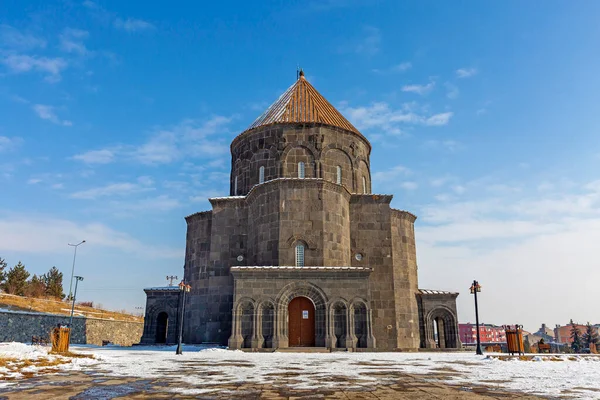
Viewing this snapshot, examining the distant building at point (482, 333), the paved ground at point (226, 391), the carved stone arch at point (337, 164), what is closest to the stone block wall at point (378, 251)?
the carved stone arch at point (337, 164)

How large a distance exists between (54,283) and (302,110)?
4927 cm

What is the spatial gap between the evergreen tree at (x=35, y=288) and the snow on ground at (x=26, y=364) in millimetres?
46570

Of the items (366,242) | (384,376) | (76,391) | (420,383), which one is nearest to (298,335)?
(366,242)

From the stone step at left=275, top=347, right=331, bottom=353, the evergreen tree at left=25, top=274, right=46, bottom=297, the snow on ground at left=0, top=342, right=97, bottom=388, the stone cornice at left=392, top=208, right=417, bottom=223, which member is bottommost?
the stone step at left=275, top=347, right=331, bottom=353

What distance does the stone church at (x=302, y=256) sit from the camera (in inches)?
928

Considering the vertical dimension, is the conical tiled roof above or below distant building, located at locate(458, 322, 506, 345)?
above

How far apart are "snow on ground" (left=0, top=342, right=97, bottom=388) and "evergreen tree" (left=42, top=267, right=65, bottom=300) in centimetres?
4991

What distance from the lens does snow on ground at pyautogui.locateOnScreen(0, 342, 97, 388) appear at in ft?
34.3

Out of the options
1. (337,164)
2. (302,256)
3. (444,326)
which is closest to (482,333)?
(444,326)

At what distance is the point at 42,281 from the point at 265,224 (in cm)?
5116

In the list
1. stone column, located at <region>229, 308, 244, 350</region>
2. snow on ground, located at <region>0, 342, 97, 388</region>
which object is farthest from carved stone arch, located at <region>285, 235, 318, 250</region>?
snow on ground, located at <region>0, 342, 97, 388</region>

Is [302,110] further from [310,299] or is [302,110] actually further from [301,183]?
[310,299]

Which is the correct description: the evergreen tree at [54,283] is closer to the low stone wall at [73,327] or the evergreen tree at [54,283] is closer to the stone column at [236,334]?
the low stone wall at [73,327]

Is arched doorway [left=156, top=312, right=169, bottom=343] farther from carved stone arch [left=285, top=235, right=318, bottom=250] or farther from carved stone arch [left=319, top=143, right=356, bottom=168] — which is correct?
carved stone arch [left=319, top=143, right=356, bottom=168]
